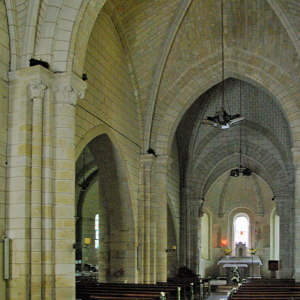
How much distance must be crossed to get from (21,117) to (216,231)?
27.3 meters

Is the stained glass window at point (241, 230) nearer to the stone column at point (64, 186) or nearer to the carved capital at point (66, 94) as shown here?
the stone column at point (64, 186)

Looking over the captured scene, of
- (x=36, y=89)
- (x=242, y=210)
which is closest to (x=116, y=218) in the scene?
(x=36, y=89)

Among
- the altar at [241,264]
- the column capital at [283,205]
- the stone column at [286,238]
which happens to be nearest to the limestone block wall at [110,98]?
the stone column at [286,238]

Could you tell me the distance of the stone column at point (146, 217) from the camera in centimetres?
1716

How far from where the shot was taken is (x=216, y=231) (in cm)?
3569

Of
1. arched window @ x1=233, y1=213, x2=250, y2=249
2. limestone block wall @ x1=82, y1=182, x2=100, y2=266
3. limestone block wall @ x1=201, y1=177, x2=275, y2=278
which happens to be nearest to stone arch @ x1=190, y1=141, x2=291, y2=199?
limestone block wall @ x1=82, y1=182, x2=100, y2=266

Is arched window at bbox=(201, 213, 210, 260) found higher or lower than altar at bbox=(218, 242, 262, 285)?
higher

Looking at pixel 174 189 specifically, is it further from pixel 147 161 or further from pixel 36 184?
pixel 36 184

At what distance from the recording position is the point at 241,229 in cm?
3600

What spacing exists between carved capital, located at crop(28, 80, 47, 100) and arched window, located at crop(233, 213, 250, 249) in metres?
27.5

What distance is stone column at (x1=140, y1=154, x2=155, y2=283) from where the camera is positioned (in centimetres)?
1716

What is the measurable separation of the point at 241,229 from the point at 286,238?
1105cm

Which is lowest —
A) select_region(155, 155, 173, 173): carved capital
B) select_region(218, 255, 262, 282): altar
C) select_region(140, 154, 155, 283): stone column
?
select_region(218, 255, 262, 282): altar

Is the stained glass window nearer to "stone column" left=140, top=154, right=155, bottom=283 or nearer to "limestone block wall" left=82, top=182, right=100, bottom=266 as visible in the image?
"limestone block wall" left=82, top=182, right=100, bottom=266
